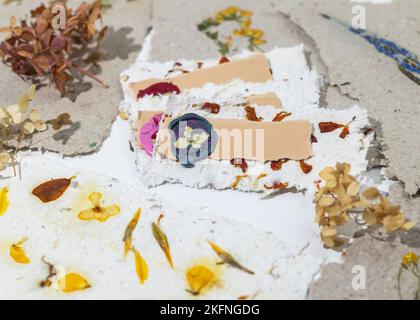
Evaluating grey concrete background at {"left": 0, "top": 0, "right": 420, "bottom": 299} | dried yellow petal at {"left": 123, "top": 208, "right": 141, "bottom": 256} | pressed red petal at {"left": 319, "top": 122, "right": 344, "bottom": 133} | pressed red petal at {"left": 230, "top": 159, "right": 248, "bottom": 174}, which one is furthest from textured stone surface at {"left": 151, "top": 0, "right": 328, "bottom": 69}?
dried yellow petal at {"left": 123, "top": 208, "right": 141, "bottom": 256}

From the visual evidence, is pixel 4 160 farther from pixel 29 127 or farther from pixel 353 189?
pixel 353 189

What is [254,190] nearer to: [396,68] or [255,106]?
[255,106]

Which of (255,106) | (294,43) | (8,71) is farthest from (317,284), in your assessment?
(8,71)

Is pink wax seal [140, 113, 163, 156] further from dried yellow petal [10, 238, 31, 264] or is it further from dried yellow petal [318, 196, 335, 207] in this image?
dried yellow petal [318, 196, 335, 207]

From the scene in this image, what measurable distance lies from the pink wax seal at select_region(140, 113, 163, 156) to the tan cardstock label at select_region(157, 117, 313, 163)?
0.03 metres

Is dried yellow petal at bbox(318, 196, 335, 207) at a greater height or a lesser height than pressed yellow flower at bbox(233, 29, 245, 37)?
lesser

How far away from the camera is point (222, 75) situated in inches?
67.2

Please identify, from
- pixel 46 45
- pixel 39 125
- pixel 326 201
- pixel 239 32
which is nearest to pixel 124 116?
pixel 39 125

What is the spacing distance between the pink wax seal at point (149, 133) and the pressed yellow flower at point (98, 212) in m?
0.20

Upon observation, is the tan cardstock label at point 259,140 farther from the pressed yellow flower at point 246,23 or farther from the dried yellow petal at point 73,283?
the pressed yellow flower at point 246,23

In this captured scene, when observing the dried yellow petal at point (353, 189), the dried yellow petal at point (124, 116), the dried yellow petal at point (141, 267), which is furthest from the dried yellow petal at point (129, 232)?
the dried yellow petal at point (353, 189)

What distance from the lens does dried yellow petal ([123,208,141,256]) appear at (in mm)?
1295

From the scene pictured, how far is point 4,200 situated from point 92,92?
0.51m

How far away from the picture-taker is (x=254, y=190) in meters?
1.40
